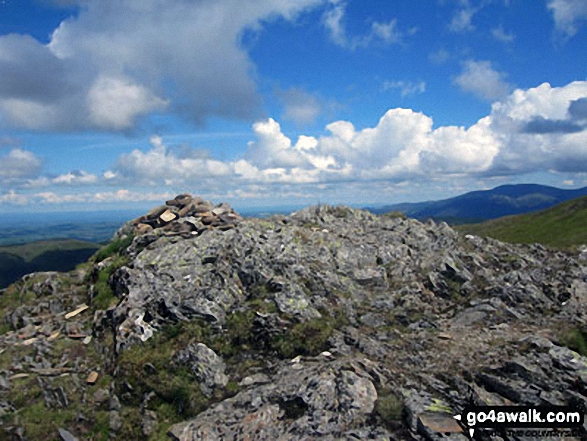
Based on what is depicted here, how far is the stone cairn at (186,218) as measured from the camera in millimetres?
27062

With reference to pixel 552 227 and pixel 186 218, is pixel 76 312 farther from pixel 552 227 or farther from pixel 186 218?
pixel 552 227

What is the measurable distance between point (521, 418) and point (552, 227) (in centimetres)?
12144

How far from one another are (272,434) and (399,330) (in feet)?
30.0

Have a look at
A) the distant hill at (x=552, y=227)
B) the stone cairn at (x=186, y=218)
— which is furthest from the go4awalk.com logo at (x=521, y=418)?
the distant hill at (x=552, y=227)

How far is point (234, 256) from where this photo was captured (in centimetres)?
2275

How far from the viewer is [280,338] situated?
17.5 meters

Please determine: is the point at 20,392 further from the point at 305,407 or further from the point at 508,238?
the point at 508,238

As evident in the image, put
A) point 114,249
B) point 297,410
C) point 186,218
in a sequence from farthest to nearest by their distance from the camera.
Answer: point 186,218, point 114,249, point 297,410

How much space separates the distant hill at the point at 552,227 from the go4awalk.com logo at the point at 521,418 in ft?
275

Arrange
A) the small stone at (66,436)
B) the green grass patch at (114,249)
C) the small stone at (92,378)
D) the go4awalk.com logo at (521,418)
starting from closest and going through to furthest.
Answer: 1. the go4awalk.com logo at (521,418)
2. the small stone at (66,436)
3. the small stone at (92,378)
4. the green grass patch at (114,249)

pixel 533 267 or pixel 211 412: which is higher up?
pixel 533 267

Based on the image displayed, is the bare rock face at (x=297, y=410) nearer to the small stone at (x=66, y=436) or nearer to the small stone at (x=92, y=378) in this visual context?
the small stone at (x=66, y=436)

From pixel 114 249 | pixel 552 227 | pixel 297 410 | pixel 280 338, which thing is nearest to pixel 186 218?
pixel 114 249

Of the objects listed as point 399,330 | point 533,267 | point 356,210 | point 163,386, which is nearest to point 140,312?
point 163,386
